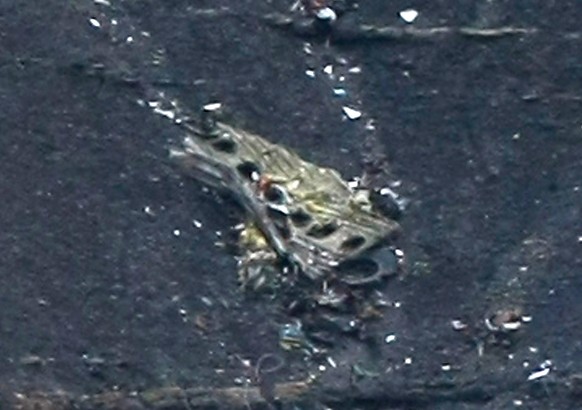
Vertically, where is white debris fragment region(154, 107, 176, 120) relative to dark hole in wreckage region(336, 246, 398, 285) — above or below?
above

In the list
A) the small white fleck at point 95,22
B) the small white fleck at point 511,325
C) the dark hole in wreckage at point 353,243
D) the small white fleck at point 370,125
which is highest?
the small white fleck at point 95,22

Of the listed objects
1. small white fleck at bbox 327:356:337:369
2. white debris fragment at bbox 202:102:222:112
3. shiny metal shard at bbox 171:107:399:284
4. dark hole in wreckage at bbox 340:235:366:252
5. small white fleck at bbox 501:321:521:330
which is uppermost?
white debris fragment at bbox 202:102:222:112

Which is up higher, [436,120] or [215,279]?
[436,120]

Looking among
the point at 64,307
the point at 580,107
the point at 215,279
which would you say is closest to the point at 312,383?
the point at 215,279

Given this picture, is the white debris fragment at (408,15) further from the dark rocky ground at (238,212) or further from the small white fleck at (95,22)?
the small white fleck at (95,22)

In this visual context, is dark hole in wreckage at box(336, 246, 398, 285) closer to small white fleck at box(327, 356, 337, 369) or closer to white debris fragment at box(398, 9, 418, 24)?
small white fleck at box(327, 356, 337, 369)

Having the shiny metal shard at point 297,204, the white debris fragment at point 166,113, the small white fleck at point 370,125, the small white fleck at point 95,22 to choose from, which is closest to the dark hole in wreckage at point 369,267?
the shiny metal shard at point 297,204

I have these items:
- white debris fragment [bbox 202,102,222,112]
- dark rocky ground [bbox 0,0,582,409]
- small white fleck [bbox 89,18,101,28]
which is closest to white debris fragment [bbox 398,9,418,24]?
dark rocky ground [bbox 0,0,582,409]

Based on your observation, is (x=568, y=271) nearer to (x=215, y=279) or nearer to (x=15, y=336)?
(x=215, y=279)
